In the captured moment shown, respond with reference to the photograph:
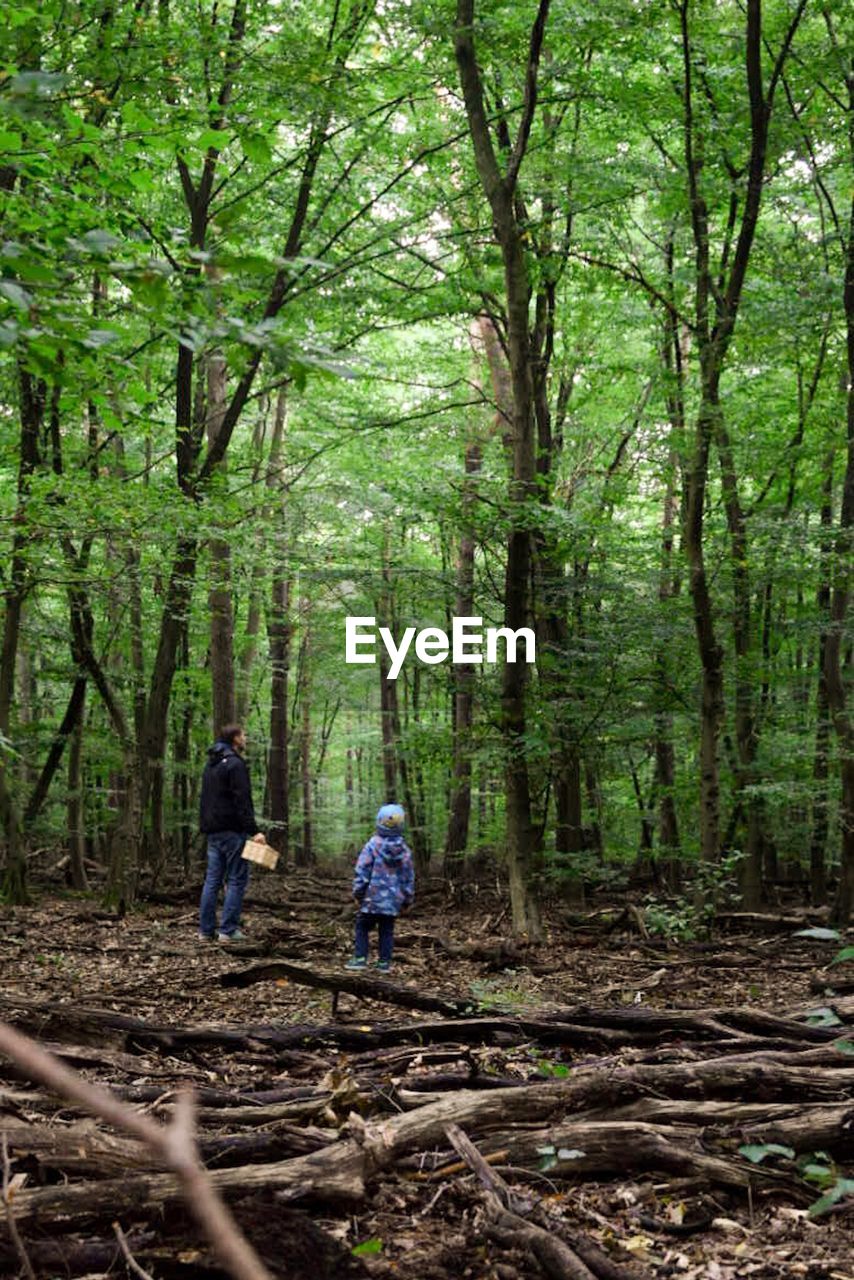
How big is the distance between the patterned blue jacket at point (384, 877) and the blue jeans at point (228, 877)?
1.94 metres

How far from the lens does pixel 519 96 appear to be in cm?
1330

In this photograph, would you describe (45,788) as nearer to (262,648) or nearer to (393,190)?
(393,190)

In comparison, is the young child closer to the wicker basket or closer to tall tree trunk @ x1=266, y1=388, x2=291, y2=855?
the wicker basket

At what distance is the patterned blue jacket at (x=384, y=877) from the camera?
29.1ft

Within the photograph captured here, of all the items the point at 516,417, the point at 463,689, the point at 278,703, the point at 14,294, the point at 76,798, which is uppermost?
the point at 516,417

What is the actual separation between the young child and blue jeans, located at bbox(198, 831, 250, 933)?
189cm

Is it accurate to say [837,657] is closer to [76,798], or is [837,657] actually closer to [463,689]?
[463,689]

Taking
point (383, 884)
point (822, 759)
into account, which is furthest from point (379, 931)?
point (822, 759)

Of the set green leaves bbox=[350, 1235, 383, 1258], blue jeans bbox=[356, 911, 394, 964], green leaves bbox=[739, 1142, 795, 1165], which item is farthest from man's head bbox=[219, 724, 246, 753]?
green leaves bbox=[350, 1235, 383, 1258]

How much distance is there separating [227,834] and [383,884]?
88.9 inches

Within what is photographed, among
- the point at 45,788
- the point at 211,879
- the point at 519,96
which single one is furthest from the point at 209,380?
the point at 211,879

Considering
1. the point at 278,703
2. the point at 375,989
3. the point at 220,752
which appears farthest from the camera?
the point at 278,703

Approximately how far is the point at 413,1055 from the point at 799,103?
1175 centimetres

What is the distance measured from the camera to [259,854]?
962 cm
